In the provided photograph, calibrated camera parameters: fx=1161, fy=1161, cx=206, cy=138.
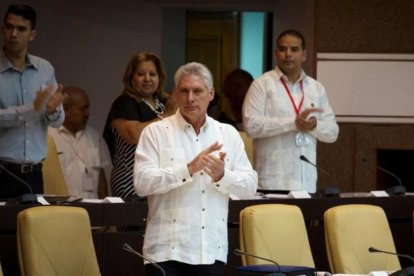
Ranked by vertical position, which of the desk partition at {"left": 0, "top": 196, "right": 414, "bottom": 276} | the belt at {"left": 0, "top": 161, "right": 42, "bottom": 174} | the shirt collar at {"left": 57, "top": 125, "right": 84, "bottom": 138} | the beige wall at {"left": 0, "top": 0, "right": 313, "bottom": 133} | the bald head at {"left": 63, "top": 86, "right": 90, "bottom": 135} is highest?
the beige wall at {"left": 0, "top": 0, "right": 313, "bottom": 133}

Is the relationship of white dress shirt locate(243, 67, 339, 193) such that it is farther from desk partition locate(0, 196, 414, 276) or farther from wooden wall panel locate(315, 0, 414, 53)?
wooden wall panel locate(315, 0, 414, 53)

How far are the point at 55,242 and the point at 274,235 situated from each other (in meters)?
1.06

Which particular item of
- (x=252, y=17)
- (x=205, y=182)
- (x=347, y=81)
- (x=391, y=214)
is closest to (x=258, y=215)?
(x=205, y=182)

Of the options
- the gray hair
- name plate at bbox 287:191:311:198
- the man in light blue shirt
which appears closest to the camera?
the gray hair

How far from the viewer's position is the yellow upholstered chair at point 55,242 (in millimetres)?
4926

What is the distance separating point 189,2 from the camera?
10.1m

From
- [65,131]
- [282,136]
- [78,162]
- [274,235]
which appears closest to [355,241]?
[274,235]

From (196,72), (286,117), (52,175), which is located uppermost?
(196,72)

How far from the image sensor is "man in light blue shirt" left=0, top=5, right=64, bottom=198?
6145 millimetres

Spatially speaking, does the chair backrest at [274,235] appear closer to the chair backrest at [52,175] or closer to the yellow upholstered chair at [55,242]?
the yellow upholstered chair at [55,242]

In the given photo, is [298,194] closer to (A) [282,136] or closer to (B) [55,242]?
(A) [282,136]

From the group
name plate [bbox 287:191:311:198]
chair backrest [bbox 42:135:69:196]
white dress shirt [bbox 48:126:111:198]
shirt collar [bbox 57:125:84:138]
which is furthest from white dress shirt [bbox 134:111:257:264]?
shirt collar [bbox 57:125:84:138]

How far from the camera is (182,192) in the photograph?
15.7 ft

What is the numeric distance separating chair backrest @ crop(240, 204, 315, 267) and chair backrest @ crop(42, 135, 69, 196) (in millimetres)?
2159
